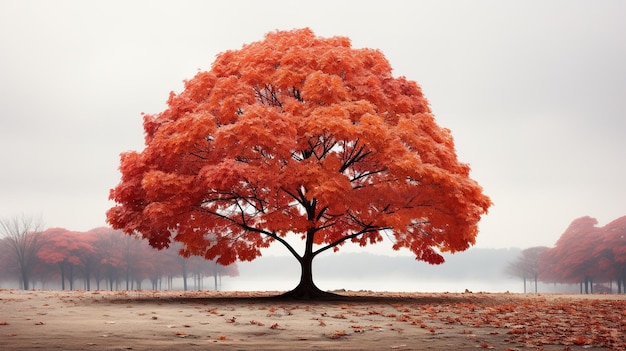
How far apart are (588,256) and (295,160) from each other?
220 feet

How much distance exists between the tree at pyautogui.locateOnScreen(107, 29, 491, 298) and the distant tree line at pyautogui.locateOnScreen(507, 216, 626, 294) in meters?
57.5

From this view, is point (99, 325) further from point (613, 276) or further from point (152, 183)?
point (613, 276)

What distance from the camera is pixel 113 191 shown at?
910 inches

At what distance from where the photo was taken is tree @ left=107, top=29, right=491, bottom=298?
20453 millimetres

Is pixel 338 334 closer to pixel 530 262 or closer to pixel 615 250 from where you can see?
pixel 615 250

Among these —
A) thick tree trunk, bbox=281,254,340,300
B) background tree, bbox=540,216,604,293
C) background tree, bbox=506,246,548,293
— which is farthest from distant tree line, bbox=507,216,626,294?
thick tree trunk, bbox=281,254,340,300

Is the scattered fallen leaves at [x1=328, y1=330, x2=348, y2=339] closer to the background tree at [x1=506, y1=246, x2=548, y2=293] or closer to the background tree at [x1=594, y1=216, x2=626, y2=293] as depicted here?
the background tree at [x1=594, y1=216, x2=626, y2=293]

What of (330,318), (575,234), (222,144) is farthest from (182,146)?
(575,234)

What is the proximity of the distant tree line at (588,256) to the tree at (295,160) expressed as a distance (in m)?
57.5

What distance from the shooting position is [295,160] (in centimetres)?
2150

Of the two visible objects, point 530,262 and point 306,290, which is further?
point 530,262

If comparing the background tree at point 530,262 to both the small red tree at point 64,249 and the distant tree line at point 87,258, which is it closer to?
the distant tree line at point 87,258

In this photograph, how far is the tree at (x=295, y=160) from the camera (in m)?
20.5

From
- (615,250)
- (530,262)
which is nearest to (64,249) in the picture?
(615,250)
